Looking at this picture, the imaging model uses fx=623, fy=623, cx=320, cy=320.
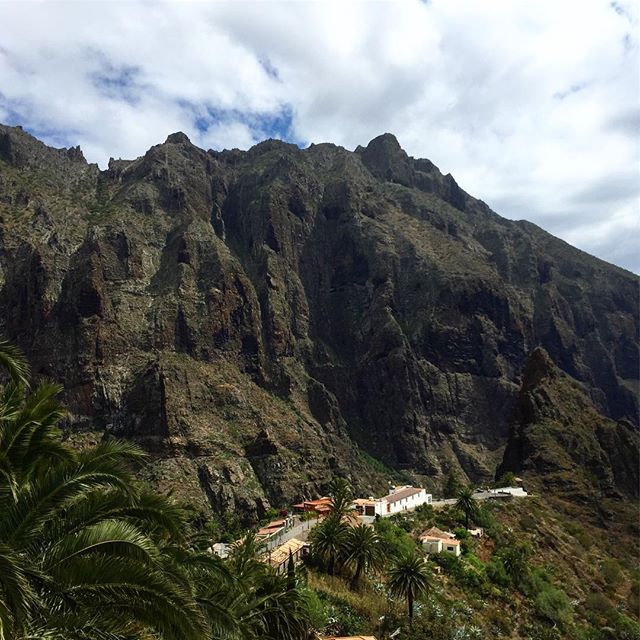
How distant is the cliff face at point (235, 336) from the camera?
115188 mm

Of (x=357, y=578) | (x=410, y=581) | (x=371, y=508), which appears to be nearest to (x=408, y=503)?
(x=371, y=508)

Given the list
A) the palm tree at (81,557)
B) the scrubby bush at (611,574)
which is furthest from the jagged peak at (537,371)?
the palm tree at (81,557)

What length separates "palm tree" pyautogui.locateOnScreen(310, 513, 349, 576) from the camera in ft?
130

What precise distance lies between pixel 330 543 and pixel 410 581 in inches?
230

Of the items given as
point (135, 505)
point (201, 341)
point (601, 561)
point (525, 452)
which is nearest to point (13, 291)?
point (201, 341)

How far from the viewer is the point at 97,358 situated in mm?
120688

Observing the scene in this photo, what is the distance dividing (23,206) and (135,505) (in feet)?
524

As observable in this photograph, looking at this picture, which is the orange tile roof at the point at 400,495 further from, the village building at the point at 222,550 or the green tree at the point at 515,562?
the village building at the point at 222,550

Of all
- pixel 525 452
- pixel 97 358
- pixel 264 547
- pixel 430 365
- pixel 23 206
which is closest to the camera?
pixel 264 547

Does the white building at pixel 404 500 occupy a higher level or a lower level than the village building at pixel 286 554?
lower

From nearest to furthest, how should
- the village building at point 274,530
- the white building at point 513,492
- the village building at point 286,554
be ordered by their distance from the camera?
the village building at point 286,554 → the village building at point 274,530 → the white building at point 513,492

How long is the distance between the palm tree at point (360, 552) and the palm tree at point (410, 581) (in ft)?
9.48

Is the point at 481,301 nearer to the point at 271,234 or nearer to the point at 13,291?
the point at 271,234

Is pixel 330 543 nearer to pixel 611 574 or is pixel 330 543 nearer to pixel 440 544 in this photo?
pixel 440 544
